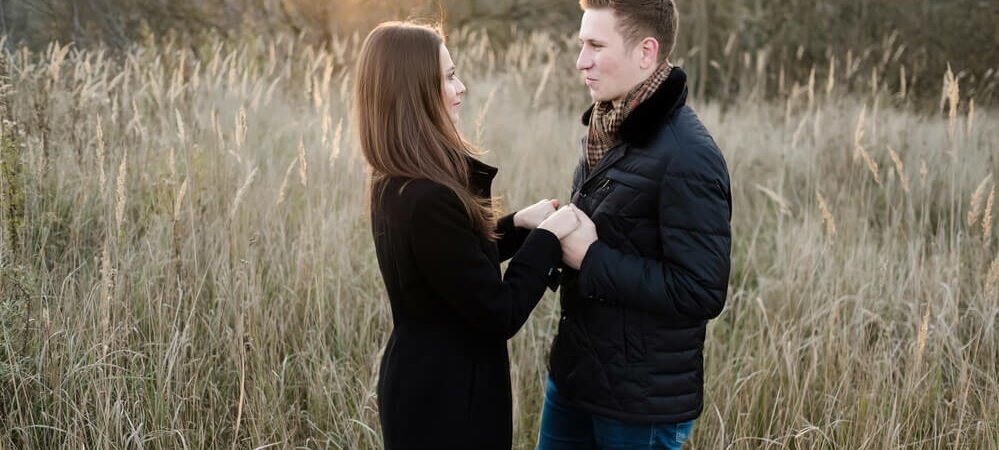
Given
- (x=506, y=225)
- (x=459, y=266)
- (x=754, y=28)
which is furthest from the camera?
(x=754, y=28)

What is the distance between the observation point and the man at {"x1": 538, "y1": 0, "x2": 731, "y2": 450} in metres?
1.68

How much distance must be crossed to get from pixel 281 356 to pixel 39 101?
6.50 feet

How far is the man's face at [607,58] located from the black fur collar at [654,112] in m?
0.10

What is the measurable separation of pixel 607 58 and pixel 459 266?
0.66 m

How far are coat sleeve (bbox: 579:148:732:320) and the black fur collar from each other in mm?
138

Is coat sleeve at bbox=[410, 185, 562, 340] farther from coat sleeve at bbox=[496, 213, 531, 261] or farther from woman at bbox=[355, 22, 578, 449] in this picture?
coat sleeve at bbox=[496, 213, 531, 261]

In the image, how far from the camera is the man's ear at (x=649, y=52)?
1.80 meters

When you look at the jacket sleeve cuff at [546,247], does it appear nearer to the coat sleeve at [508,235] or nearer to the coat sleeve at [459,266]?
the coat sleeve at [459,266]

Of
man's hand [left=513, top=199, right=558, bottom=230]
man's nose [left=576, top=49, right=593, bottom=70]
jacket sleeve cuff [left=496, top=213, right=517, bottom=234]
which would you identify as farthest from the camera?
jacket sleeve cuff [left=496, top=213, right=517, bottom=234]

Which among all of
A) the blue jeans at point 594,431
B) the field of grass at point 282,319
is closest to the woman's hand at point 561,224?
the blue jeans at point 594,431

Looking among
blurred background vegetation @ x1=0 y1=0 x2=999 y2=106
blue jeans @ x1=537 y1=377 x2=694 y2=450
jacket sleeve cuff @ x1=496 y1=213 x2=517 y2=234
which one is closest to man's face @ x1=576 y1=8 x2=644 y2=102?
jacket sleeve cuff @ x1=496 y1=213 x2=517 y2=234

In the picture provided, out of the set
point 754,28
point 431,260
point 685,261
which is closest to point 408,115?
point 431,260

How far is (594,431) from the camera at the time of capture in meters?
1.88

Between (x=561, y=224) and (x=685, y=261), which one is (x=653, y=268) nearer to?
(x=685, y=261)
